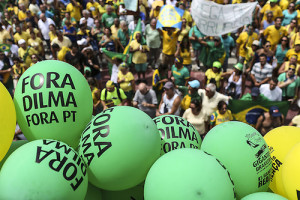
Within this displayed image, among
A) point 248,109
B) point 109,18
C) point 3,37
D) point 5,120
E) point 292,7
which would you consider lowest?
point 248,109

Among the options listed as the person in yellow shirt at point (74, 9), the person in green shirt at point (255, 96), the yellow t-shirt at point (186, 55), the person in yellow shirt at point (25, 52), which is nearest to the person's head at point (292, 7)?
the yellow t-shirt at point (186, 55)

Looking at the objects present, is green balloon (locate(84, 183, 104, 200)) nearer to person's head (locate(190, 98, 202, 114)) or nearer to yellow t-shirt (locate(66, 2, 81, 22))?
person's head (locate(190, 98, 202, 114))

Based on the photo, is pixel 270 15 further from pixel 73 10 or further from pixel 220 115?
pixel 73 10

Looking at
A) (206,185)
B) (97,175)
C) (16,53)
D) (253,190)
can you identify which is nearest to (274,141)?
(253,190)

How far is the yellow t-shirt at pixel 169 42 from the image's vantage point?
785 cm

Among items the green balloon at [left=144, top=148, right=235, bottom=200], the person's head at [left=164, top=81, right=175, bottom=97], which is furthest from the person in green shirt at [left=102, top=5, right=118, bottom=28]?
the green balloon at [left=144, top=148, right=235, bottom=200]

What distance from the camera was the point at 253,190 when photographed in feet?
7.38

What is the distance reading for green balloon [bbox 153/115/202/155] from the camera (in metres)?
2.55

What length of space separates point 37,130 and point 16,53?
7069mm

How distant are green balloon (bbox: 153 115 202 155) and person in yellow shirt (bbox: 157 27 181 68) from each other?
5.10 metres

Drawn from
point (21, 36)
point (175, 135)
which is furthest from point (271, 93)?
point (21, 36)

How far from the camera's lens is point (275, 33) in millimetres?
7926

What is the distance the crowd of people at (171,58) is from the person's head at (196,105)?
17 millimetres

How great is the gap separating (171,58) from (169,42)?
514mm
